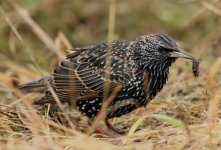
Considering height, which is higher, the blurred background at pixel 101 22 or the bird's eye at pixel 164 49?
the blurred background at pixel 101 22

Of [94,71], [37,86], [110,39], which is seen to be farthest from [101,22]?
[94,71]

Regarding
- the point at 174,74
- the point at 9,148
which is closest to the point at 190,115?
the point at 174,74

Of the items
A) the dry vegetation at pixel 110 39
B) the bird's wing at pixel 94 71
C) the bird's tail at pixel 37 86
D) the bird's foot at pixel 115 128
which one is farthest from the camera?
the bird's tail at pixel 37 86

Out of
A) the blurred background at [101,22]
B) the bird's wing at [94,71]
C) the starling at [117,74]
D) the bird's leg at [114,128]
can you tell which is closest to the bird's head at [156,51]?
the starling at [117,74]

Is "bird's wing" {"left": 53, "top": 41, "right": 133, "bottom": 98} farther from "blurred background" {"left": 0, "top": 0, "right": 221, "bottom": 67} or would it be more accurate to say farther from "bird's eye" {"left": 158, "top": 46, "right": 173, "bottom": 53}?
"blurred background" {"left": 0, "top": 0, "right": 221, "bottom": 67}

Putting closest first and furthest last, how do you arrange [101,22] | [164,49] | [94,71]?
[164,49] → [94,71] → [101,22]

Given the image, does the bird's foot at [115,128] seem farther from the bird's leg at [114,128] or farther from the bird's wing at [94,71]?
the bird's wing at [94,71]

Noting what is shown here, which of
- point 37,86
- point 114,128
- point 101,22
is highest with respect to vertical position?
point 101,22

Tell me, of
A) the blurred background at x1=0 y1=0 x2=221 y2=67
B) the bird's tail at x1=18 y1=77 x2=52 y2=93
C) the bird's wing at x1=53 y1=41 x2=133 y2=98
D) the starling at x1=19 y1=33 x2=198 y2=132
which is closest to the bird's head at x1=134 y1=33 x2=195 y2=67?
the starling at x1=19 y1=33 x2=198 y2=132

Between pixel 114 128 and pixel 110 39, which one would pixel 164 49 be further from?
pixel 110 39
